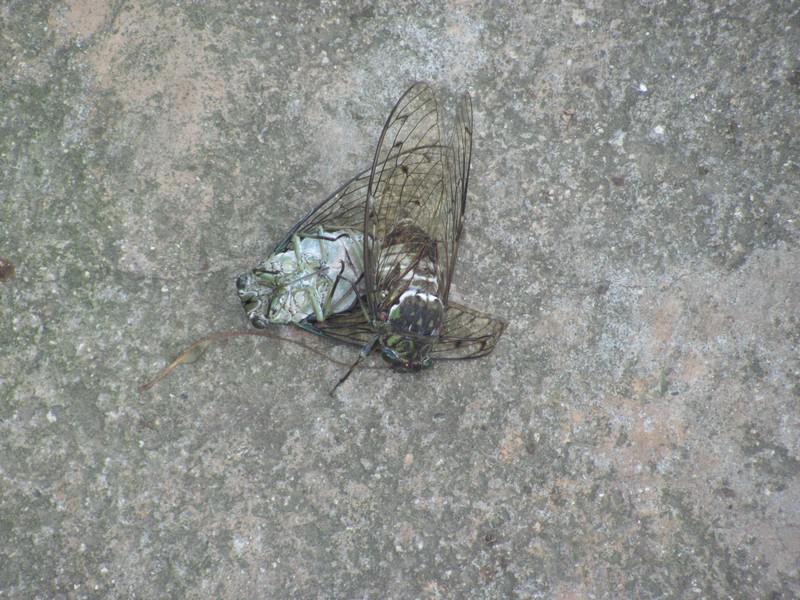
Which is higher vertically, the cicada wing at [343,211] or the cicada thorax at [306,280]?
the cicada wing at [343,211]

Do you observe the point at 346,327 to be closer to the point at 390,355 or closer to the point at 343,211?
the point at 390,355

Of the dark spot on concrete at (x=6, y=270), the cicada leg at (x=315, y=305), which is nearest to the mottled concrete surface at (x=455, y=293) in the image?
the dark spot on concrete at (x=6, y=270)

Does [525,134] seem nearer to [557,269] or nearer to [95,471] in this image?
[557,269]

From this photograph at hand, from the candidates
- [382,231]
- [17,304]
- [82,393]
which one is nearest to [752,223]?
[382,231]

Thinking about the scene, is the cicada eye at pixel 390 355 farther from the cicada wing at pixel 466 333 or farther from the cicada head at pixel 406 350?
the cicada wing at pixel 466 333

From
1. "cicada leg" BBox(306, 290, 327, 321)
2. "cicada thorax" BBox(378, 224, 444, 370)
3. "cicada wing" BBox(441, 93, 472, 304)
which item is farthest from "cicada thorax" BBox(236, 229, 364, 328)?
"cicada wing" BBox(441, 93, 472, 304)

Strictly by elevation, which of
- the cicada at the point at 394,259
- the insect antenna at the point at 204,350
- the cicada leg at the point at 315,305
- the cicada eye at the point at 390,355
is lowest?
the insect antenna at the point at 204,350

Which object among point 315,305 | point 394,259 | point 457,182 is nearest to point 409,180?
point 457,182

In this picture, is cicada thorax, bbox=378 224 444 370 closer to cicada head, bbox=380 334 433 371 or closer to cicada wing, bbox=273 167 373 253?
cicada head, bbox=380 334 433 371
